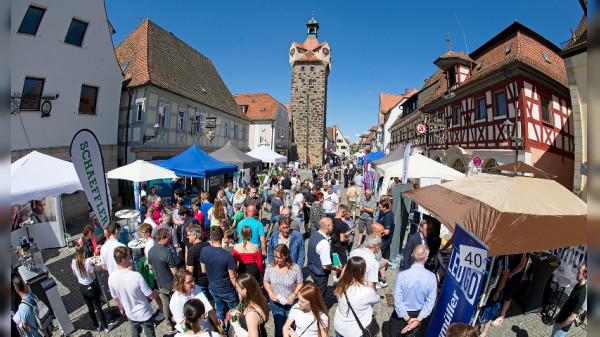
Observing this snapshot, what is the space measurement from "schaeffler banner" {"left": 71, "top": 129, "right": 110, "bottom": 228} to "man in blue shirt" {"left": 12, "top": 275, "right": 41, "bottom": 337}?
1932 mm

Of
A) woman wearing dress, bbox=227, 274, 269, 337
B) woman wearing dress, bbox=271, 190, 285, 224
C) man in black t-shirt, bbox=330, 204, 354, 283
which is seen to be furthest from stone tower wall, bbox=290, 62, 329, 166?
woman wearing dress, bbox=227, 274, 269, 337

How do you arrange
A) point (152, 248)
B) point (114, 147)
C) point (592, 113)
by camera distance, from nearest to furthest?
point (592, 113) → point (152, 248) → point (114, 147)

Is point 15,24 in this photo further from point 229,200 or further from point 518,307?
point 518,307

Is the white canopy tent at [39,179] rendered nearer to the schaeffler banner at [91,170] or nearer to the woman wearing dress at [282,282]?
the schaeffler banner at [91,170]

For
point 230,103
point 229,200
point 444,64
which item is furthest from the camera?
point 230,103

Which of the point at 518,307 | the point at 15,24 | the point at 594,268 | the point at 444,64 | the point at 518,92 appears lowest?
the point at 518,307

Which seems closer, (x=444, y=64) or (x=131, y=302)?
(x=131, y=302)

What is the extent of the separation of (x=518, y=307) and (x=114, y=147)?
15471 mm

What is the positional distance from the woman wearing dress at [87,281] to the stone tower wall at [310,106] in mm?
35908

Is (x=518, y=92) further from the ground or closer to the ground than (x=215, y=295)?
further from the ground

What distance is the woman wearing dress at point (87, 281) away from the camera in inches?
174

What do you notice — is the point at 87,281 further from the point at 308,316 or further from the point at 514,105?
the point at 514,105

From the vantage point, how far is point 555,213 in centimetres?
383

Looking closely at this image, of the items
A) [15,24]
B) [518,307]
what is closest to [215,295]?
[518,307]
